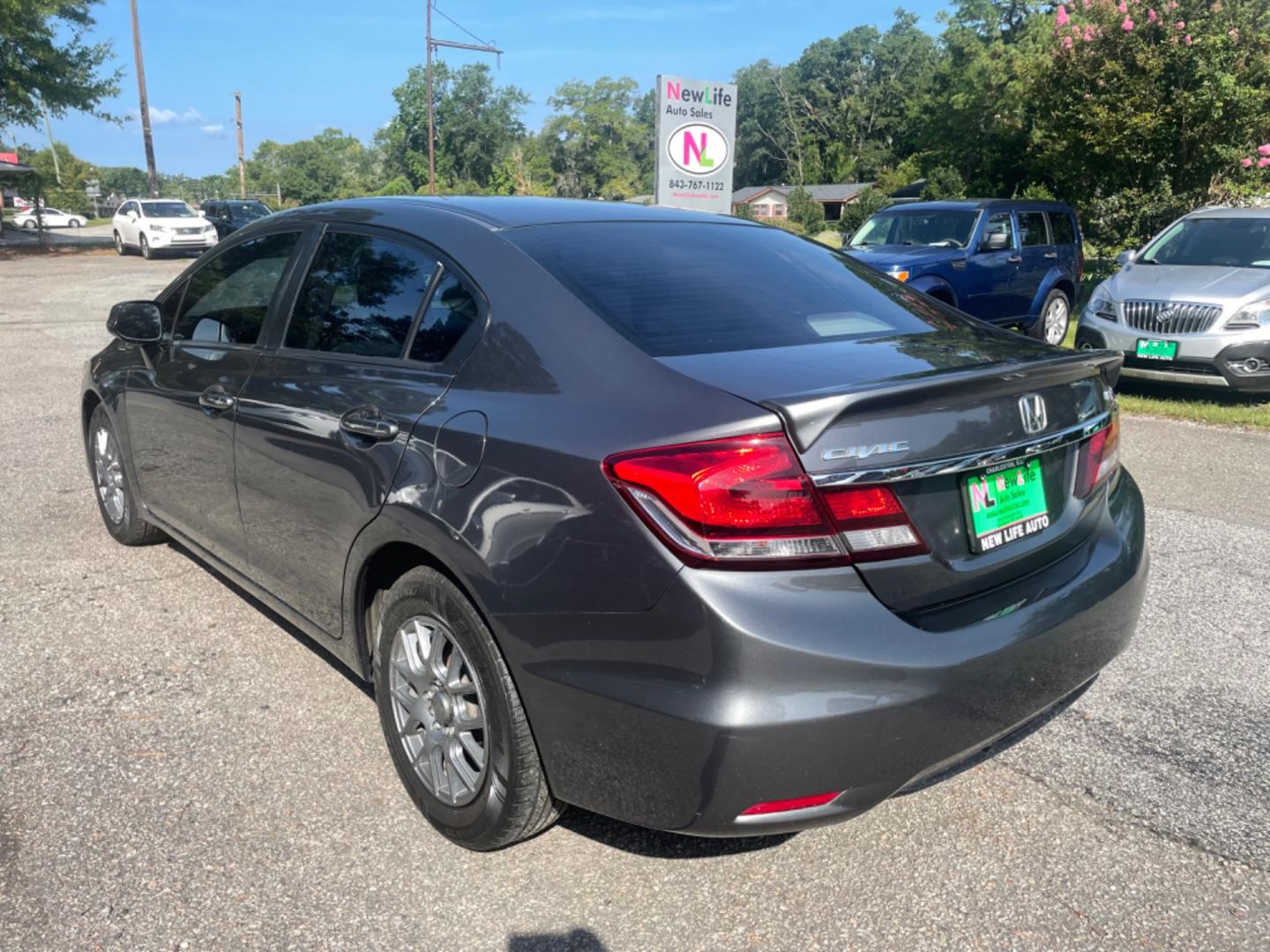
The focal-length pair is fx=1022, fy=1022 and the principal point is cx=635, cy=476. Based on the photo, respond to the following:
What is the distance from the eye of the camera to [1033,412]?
2471 mm

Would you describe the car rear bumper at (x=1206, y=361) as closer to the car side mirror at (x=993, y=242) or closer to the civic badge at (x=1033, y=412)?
the car side mirror at (x=993, y=242)

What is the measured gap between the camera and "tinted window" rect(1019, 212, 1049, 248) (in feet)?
41.8

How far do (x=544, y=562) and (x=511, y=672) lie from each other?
30cm

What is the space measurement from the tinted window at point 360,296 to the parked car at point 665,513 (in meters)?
0.01

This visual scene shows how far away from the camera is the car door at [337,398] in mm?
2789

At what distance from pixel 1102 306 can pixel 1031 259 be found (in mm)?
3358

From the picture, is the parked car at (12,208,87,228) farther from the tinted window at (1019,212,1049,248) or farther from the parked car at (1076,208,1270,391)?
the parked car at (1076,208,1270,391)

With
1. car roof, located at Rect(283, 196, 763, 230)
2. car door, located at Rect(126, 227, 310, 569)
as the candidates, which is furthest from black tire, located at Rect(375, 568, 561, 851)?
car door, located at Rect(126, 227, 310, 569)

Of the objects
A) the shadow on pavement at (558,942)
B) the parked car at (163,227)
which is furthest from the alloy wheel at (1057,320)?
the parked car at (163,227)

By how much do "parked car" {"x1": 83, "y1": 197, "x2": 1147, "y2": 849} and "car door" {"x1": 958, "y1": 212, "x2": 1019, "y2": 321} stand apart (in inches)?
357

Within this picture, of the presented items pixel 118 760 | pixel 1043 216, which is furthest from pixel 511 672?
pixel 1043 216

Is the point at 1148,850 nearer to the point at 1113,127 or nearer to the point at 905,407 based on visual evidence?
the point at 905,407

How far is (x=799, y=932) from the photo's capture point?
7.86 feet

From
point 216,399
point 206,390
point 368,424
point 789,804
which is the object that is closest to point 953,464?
point 789,804
